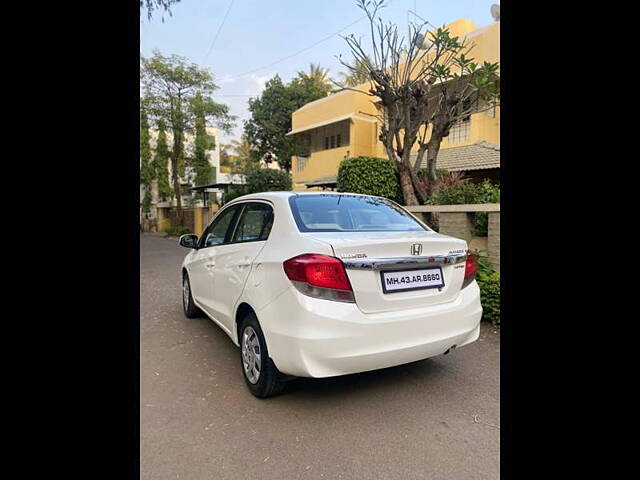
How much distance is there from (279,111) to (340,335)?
24.4 metres

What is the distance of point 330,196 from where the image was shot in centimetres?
323

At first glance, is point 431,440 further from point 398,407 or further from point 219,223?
point 219,223

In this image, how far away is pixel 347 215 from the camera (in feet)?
9.95

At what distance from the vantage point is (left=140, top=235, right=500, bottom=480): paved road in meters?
2.02

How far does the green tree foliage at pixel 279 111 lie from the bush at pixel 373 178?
1642 centimetres

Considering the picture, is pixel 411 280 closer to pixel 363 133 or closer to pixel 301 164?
pixel 363 133

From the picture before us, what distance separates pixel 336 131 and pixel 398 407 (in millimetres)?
17415

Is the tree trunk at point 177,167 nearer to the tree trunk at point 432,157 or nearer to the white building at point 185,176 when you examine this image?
the white building at point 185,176

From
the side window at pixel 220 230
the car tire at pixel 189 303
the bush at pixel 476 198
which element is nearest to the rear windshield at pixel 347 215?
the side window at pixel 220 230

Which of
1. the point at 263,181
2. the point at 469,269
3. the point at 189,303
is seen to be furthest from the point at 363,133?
the point at 469,269

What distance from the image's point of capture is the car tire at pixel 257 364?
2.59m
